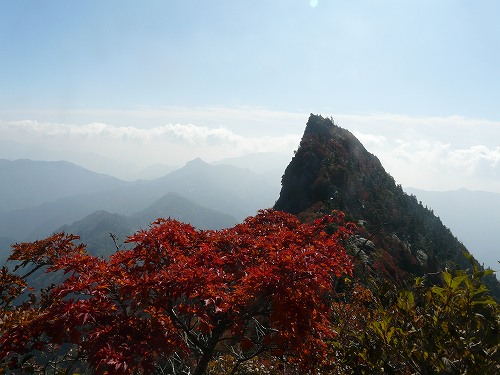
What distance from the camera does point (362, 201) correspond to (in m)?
64.5

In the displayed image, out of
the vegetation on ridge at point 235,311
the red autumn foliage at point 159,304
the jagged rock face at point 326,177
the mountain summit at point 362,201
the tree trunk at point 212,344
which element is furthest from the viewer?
the jagged rock face at point 326,177

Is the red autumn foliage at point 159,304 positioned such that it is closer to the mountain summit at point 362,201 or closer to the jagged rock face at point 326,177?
the mountain summit at point 362,201

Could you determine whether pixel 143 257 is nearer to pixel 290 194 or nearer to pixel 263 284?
pixel 263 284

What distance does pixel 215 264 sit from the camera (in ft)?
23.1

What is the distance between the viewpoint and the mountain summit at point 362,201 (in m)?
53.0

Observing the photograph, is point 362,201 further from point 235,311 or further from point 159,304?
point 159,304

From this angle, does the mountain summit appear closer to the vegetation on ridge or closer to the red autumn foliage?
the vegetation on ridge

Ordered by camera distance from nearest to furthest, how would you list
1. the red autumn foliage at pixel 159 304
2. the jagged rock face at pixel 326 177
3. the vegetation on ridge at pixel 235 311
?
the vegetation on ridge at pixel 235 311 < the red autumn foliage at pixel 159 304 < the jagged rock face at pixel 326 177

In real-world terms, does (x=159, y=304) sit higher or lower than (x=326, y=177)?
higher

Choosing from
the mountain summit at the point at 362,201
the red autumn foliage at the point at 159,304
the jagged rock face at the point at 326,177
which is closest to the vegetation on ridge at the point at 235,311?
the red autumn foliage at the point at 159,304

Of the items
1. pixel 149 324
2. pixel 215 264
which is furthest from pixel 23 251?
pixel 215 264

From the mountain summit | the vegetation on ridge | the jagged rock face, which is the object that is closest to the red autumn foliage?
the vegetation on ridge

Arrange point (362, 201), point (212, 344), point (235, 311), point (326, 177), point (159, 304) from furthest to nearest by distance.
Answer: point (362, 201), point (326, 177), point (212, 344), point (159, 304), point (235, 311)

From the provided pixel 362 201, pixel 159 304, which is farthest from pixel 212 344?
pixel 362 201
